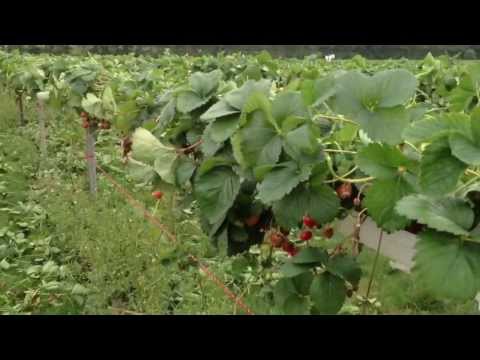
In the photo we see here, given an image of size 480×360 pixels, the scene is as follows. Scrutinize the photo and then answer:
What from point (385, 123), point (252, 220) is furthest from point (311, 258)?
point (385, 123)

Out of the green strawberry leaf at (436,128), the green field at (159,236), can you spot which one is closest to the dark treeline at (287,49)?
the green field at (159,236)

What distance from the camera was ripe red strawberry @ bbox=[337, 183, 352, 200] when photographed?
1413 millimetres

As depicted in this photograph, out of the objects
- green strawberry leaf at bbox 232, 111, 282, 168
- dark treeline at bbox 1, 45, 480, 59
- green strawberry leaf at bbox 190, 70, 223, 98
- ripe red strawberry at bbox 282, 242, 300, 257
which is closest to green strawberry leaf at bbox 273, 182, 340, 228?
green strawberry leaf at bbox 232, 111, 282, 168

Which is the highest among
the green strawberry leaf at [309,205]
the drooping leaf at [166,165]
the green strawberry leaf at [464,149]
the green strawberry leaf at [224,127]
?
the green strawberry leaf at [464,149]

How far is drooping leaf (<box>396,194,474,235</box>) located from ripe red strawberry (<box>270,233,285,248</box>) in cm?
66

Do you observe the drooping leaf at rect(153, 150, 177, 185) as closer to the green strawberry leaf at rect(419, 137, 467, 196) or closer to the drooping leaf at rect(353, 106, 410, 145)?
the drooping leaf at rect(353, 106, 410, 145)

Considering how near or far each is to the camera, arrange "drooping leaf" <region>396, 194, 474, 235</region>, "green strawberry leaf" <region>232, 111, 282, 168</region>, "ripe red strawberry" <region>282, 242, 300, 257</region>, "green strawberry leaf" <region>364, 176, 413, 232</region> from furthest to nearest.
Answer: "ripe red strawberry" <region>282, 242, 300, 257</region>
"green strawberry leaf" <region>232, 111, 282, 168</region>
"green strawberry leaf" <region>364, 176, 413, 232</region>
"drooping leaf" <region>396, 194, 474, 235</region>

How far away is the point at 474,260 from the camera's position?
1.06m

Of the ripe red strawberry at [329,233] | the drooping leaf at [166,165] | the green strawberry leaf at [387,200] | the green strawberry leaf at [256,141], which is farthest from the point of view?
the drooping leaf at [166,165]

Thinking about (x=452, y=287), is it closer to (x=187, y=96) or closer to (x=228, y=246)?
(x=228, y=246)

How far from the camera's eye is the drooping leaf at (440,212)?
103 centimetres

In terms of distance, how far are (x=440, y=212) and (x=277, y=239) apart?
2.30ft

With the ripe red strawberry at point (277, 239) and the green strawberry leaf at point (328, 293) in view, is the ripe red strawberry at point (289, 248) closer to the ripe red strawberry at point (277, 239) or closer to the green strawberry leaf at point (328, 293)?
the ripe red strawberry at point (277, 239)

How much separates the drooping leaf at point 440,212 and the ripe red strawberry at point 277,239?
658 millimetres
